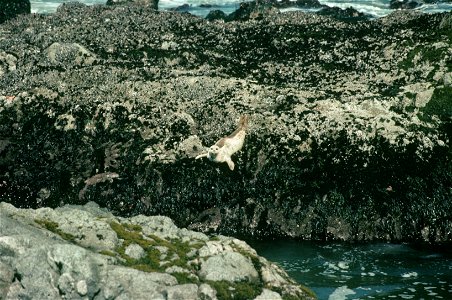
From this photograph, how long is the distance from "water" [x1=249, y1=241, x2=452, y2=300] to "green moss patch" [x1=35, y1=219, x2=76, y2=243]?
5.20 meters

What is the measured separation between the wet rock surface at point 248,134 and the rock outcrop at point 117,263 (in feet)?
15.6

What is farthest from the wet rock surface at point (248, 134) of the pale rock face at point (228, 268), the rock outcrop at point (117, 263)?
the pale rock face at point (228, 268)

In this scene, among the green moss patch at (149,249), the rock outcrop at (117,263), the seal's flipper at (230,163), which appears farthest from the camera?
the seal's flipper at (230,163)

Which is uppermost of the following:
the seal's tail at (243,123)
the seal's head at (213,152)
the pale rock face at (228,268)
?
the seal's tail at (243,123)

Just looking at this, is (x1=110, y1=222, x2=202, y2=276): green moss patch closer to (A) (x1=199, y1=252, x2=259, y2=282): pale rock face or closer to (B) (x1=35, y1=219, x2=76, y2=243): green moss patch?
(A) (x1=199, y1=252, x2=259, y2=282): pale rock face

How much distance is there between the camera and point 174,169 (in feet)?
52.5

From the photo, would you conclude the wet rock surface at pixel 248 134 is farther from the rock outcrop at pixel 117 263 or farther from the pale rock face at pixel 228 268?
the pale rock face at pixel 228 268

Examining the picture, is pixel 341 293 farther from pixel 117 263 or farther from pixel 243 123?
pixel 243 123

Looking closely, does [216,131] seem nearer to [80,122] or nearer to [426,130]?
[80,122]

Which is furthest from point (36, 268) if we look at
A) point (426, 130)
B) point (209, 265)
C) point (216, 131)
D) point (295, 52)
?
point (295, 52)

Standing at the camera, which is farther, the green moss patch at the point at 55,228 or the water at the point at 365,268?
the water at the point at 365,268

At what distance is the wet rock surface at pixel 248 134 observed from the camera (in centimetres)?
1520

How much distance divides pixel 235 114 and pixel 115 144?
3.59m

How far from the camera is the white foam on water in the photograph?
12016mm
